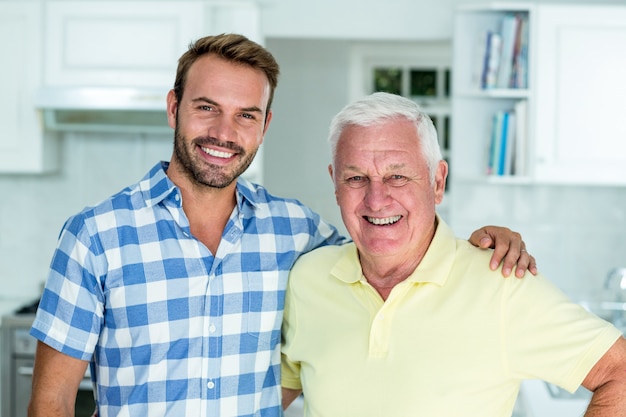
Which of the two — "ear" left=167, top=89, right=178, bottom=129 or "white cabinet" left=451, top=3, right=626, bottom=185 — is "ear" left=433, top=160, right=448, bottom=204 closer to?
"ear" left=167, top=89, right=178, bottom=129

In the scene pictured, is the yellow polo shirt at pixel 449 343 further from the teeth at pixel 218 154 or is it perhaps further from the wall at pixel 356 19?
the wall at pixel 356 19

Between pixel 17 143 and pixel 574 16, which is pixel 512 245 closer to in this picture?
pixel 574 16

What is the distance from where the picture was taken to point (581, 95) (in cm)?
363

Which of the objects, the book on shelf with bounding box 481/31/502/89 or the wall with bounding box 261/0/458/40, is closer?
the book on shelf with bounding box 481/31/502/89

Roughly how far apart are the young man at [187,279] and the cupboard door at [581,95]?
1.96 meters

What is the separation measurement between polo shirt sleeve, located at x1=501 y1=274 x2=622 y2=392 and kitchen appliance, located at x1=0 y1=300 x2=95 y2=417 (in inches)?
99.9

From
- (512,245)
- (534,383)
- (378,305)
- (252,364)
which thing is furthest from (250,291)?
(534,383)

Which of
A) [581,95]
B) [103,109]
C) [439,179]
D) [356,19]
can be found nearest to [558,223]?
[581,95]

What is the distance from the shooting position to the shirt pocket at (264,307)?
6.17 feet

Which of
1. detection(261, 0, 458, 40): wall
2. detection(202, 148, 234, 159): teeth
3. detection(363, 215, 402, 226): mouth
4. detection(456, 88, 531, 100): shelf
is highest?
detection(261, 0, 458, 40): wall

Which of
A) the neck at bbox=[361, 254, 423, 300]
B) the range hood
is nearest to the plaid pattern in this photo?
the neck at bbox=[361, 254, 423, 300]

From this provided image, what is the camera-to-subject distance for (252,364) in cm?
186

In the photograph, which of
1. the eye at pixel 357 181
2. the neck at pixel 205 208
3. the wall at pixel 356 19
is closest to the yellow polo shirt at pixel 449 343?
the eye at pixel 357 181

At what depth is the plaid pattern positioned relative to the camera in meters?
1.78
